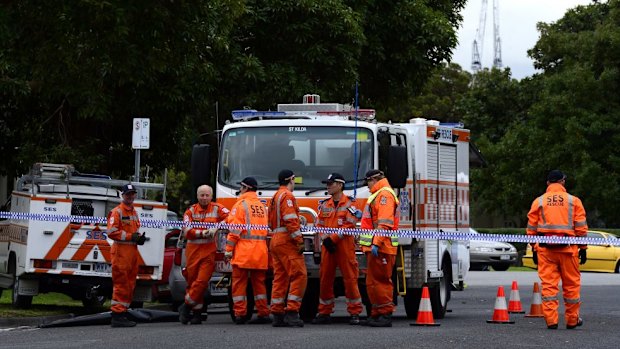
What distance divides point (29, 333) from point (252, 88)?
1227 centimetres

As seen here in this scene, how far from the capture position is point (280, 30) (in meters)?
27.9

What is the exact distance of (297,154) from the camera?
1806 centimetres

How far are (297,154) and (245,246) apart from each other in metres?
1.65

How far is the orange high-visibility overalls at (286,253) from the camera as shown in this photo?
54.6 feet

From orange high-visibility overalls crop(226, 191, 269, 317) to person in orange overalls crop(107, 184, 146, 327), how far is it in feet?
3.74

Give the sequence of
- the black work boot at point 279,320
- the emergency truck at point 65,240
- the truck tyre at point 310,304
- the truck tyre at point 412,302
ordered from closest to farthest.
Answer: the black work boot at point 279,320 < the truck tyre at point 310,304 < the truck tyre at point 412,302 < the emergency truck at point 65,240

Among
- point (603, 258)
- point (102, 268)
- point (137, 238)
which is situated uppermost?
point (603, 258)

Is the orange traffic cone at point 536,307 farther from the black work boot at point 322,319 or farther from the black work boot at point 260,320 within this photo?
the black work boot at point 260,320

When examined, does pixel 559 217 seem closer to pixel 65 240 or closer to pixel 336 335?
pixel 336 335

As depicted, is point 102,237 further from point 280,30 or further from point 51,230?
point 280,30

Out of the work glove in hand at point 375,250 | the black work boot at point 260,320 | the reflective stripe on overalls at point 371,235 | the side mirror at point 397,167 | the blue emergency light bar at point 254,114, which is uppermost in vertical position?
the blue emergency light bar at point 254,114

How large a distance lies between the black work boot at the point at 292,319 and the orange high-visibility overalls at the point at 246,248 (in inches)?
20.4

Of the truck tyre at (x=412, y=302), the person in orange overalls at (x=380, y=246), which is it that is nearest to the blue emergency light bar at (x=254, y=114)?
the person in orange overalls at (x=380, y=246)

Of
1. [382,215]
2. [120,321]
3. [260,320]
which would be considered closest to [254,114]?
[260,320]
